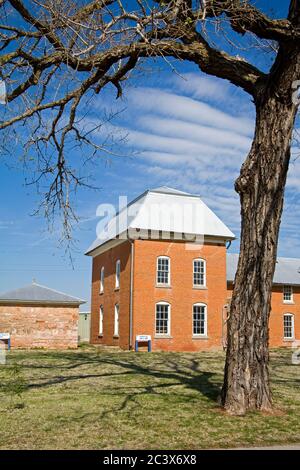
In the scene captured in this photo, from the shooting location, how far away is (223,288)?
29.8m

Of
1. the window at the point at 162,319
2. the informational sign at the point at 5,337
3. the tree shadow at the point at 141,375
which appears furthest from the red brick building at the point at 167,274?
the tree shadow at the point at 141,375

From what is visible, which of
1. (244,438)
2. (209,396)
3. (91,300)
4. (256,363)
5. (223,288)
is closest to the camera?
(244,438)

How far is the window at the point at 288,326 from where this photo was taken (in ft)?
111

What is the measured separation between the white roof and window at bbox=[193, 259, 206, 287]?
1613 mm

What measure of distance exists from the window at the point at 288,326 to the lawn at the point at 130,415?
68.0 ft

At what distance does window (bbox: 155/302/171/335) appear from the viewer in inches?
1088

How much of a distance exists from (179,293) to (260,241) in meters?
19.7

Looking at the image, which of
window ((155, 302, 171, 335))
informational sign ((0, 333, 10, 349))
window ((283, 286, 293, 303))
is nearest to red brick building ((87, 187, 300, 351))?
window ((155, 302, 171, 335))

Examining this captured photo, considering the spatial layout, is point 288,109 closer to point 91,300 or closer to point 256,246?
point 256,246

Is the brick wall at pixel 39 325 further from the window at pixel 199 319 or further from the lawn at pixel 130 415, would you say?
the lawn at pixel 130 415

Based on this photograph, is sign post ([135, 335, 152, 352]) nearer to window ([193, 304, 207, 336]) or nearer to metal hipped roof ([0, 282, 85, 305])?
window ([193, 304, 207, 336])

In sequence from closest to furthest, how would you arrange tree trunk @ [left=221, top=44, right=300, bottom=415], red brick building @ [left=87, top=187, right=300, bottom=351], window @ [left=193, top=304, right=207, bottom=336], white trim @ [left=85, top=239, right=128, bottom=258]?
tree trunk @ [left=221, top=44, right=300, bottom=415]
red brick building @ [left=87, top=187, right=300, bottom=351]
window @ [left=193, top=304, right=207, bottom=336]
white trim @ [left=85, top=239, right=128, bottom=258]

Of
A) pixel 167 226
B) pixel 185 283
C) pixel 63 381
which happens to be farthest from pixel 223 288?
pixel 63 381
